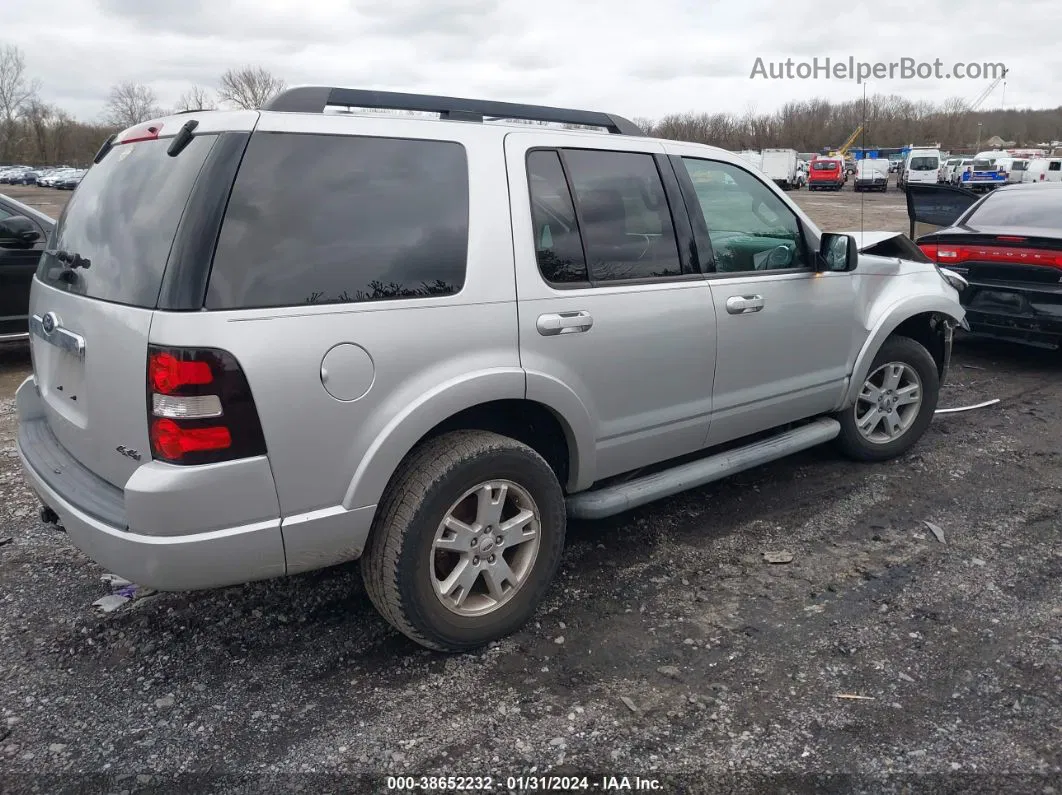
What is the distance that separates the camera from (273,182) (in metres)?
2.52

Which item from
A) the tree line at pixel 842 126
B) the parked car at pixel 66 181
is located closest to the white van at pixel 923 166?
the tree line at pixel 842 126

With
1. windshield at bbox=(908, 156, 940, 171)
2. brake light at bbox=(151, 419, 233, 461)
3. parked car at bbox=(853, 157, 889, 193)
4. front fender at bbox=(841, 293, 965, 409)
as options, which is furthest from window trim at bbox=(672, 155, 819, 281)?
windshield at bbox=(908, 156, 940, 171)

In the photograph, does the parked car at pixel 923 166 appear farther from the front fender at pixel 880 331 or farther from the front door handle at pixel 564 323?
the front door handle at pixel 564 323

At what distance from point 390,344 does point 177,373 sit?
0.65 m

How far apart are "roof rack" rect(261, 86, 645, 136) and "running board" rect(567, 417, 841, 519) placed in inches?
62.4

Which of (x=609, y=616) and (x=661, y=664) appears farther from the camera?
(x=609, y=616)

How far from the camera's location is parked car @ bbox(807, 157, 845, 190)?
4838cm

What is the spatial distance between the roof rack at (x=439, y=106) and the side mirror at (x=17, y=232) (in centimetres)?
566

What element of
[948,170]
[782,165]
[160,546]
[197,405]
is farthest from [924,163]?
[160,546]

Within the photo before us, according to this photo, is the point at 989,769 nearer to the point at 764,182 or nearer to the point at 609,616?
the point at 609,616

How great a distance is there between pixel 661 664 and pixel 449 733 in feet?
2.76

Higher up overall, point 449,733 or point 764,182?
point 764,182

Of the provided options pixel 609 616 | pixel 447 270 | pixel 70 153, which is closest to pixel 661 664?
pixel 609 616

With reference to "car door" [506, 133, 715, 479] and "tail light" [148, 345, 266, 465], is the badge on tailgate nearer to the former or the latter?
"tail light" [148, 345, 266, 465]
